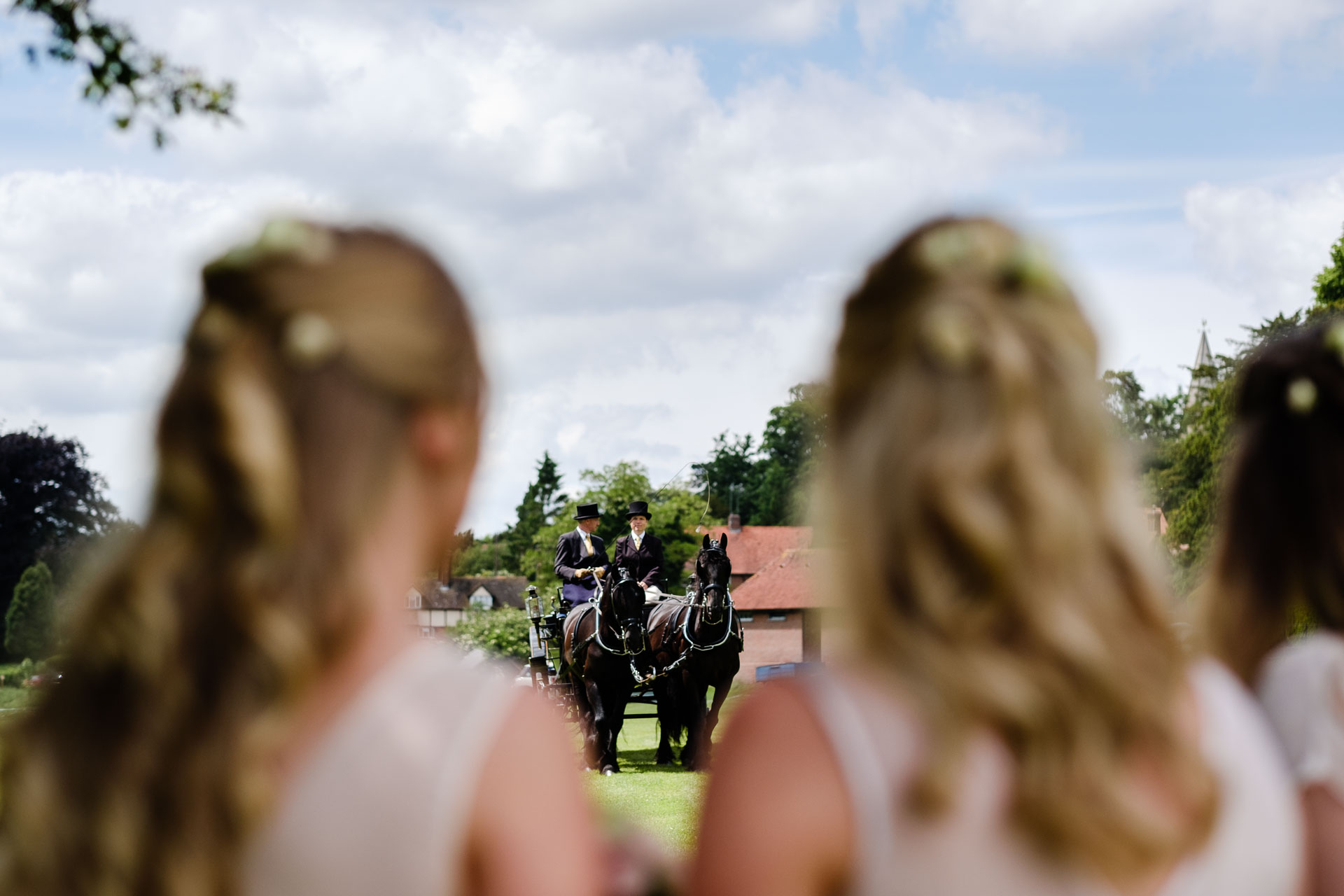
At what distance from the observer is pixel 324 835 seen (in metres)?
1.32

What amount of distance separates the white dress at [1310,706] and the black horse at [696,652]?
13.7 m

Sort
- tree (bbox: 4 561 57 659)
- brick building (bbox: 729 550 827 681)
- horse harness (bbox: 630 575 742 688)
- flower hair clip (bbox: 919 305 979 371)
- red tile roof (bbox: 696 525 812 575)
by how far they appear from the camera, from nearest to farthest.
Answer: flower hair clip (bbox: 919 305 979 371) < horse harness (bbox: 630 575 742 688) < tree (bbox: 4 561 57 659) < brick building (bbox: 729 550 827 681) < red tile roof (bbox: 696 525 812 575)

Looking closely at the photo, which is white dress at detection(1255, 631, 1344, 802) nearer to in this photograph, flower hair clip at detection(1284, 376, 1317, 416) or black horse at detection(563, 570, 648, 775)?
flower hair clip at detection(1284, 376, 1317, 416)

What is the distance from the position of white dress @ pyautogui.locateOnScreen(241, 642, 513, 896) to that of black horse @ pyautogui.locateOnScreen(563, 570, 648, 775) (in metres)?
14.6

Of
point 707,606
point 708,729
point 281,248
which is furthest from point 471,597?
point 281,248

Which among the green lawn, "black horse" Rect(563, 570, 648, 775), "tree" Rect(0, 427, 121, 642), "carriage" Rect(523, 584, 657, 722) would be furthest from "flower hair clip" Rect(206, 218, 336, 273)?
"tree" Rect(0, 427, 121, 642)

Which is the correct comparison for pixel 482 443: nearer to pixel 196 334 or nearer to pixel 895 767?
pixel 196 334

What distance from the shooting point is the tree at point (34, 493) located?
132ft

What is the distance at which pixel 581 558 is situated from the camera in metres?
17.3

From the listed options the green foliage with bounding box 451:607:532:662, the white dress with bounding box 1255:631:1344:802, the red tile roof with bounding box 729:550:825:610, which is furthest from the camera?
the red tile roof with bounding box 729:550:825:610

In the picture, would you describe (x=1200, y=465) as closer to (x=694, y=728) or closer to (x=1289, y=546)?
(x=694, y=728)

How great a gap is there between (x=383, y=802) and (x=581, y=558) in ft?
52.8

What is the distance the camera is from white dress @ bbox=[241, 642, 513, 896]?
1.31 meters

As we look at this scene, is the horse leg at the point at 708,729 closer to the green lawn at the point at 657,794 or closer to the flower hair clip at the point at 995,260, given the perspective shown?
the green lawn at the point at 657,794
